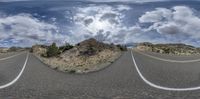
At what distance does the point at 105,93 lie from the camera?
13352mm

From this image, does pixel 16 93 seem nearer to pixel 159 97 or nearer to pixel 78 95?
pixel 78 95

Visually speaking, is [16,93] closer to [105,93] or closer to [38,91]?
[38,91]

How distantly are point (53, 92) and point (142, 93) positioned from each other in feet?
9.60

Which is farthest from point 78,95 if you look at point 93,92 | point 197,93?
point 197,93

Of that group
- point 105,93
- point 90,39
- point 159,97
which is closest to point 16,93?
point 105,93

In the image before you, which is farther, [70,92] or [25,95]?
[70,92]

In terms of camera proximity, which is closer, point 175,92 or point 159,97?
point 159,97

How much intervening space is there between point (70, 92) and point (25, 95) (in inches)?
62.3

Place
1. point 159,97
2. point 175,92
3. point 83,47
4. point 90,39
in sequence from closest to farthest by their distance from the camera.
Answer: point 159,97 → point 175,92 → point 83,47 → point 90,39

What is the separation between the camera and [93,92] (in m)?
13.6

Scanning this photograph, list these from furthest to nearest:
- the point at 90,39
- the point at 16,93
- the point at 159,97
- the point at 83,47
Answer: the point at 90,39 → the point at 83,47 → the point at 16,93 → the point at 159,97

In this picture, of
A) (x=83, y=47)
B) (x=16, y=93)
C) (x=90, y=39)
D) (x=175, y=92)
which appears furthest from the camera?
(x=90, y=39)

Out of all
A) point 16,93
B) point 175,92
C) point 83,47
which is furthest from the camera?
point 83,47

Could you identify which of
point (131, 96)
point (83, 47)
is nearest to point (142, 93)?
point (131, 96)
